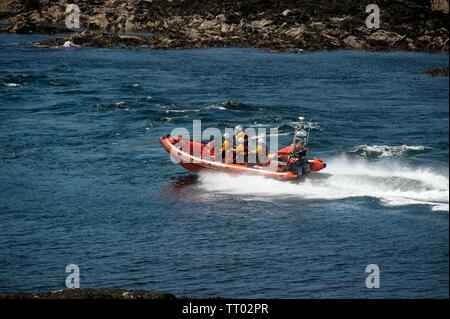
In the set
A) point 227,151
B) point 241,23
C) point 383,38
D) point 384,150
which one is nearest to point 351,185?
point 227,151

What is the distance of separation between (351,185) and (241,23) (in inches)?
1871

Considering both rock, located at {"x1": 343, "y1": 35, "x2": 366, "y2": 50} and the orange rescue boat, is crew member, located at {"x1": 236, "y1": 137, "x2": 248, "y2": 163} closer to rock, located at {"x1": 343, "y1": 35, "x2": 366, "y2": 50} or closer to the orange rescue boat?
the orange rescue boat

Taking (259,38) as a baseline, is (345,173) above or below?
below

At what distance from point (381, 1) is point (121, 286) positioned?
60687mm

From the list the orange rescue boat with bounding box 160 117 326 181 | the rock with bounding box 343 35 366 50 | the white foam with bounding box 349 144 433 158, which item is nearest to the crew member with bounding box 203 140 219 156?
the orange rescue boat with bounding box 160 117 326 181

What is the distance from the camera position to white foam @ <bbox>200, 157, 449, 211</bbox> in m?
20.1

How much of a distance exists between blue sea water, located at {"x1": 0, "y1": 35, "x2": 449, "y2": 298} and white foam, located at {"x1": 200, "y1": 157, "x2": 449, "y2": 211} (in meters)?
0.08

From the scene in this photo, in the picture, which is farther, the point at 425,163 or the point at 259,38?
the point at 259,38

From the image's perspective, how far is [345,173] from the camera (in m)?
23.3

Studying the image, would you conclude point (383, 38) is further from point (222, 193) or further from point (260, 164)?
point (222, 193)

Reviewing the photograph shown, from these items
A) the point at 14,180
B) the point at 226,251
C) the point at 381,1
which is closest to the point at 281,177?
the point at 226,251

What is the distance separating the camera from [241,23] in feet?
217

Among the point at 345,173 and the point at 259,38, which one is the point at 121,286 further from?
the point at 259,38

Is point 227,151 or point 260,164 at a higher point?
Result: point 227,151
